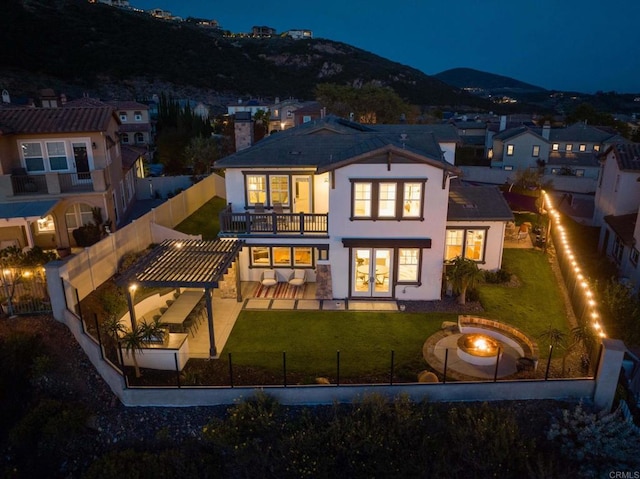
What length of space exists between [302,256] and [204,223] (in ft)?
37.1

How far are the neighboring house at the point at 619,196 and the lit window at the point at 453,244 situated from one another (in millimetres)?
9063

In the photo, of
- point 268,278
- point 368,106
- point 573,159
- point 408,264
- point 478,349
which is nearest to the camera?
point 478,349

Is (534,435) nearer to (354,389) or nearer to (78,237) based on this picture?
(354,389)

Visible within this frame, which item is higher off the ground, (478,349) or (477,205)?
(477,205)

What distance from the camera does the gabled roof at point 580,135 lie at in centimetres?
5375

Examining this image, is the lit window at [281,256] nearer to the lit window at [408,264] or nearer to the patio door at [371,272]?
the patio door at [371,272]

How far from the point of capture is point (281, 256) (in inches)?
799

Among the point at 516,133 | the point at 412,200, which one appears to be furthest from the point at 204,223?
the point at 516,133

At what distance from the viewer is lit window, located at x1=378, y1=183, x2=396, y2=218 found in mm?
17531

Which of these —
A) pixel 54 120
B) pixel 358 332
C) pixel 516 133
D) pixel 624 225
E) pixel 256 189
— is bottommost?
pixel 358 332

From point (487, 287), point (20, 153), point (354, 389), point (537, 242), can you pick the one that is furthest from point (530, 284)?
point (20, 153)

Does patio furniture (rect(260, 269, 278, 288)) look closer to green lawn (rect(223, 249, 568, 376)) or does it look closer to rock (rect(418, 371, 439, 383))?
green lawn (rect(223, 249, 568, 376))

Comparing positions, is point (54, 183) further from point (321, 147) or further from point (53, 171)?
point (321, 147)

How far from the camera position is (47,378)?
43.2ft
